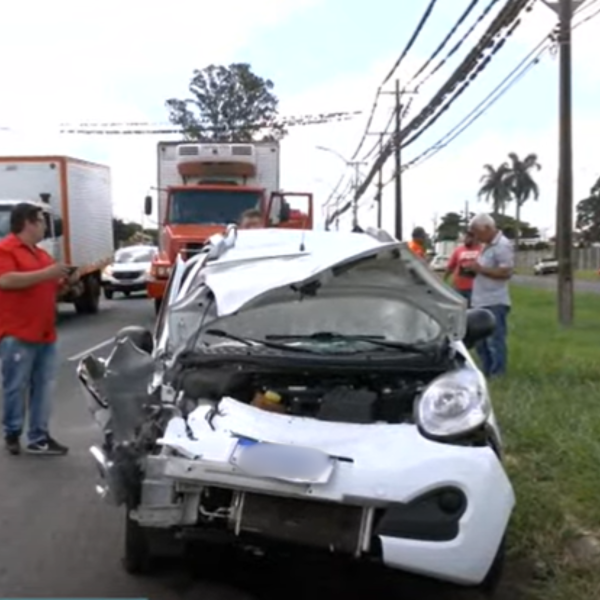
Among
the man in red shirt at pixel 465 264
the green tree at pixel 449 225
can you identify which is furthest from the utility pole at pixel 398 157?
the green tree at pixel 449 225

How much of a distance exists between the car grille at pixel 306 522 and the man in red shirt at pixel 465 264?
7227mm

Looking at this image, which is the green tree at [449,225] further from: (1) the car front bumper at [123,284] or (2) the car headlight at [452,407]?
(2) the car headlight at [452,407]

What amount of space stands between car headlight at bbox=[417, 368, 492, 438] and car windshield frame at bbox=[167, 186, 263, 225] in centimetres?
A: 1751

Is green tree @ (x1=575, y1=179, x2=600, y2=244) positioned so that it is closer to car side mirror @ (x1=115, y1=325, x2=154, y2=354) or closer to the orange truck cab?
the orange truck cab

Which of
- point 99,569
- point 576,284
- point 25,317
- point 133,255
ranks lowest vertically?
point 576,284

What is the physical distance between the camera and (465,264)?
12219mm

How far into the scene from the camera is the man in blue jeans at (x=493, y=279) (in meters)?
11.6

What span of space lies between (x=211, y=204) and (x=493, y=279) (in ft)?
39.6

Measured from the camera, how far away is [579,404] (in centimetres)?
937

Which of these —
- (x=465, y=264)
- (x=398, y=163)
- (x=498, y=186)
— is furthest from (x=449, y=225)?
(x=465, y=264)

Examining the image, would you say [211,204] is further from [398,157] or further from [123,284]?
[398,157]

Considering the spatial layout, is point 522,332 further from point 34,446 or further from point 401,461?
point 401,461

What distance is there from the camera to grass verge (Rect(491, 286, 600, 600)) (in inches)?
230

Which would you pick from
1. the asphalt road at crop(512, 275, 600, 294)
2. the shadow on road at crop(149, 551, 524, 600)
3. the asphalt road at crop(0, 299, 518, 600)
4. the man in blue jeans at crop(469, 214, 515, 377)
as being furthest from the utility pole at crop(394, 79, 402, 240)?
the shadow on road at crop(149, 551, 524, 600)
